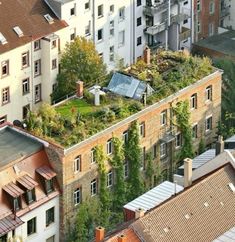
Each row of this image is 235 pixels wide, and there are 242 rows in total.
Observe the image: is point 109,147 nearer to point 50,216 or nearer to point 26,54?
point 50,216

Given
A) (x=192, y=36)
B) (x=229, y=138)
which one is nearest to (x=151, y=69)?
(x=229, y=138)

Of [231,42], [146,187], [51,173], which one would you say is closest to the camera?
[51,173]

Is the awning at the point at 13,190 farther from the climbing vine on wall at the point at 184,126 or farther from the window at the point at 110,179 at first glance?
the climbing vine on wall at the point at 184,126

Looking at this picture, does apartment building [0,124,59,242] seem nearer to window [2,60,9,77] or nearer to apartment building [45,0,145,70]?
window [2,60,9,77]

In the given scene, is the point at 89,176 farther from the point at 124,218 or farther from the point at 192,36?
the point at 192,36

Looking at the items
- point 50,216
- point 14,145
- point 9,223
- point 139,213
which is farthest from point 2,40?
point 139,213

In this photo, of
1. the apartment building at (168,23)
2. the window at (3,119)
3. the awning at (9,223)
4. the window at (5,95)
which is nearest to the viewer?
the awning at (9,223)

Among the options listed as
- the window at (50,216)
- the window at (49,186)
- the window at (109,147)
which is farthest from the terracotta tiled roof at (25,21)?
the window at (50,216)

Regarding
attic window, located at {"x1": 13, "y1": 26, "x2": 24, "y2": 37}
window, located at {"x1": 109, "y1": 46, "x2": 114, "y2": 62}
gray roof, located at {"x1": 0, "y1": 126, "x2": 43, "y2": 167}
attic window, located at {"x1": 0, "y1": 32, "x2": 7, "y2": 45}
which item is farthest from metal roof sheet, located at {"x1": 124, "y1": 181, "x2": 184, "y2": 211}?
window, located at {"x1": 109, "y1": 46, "x2": 114, "y2": 62}
